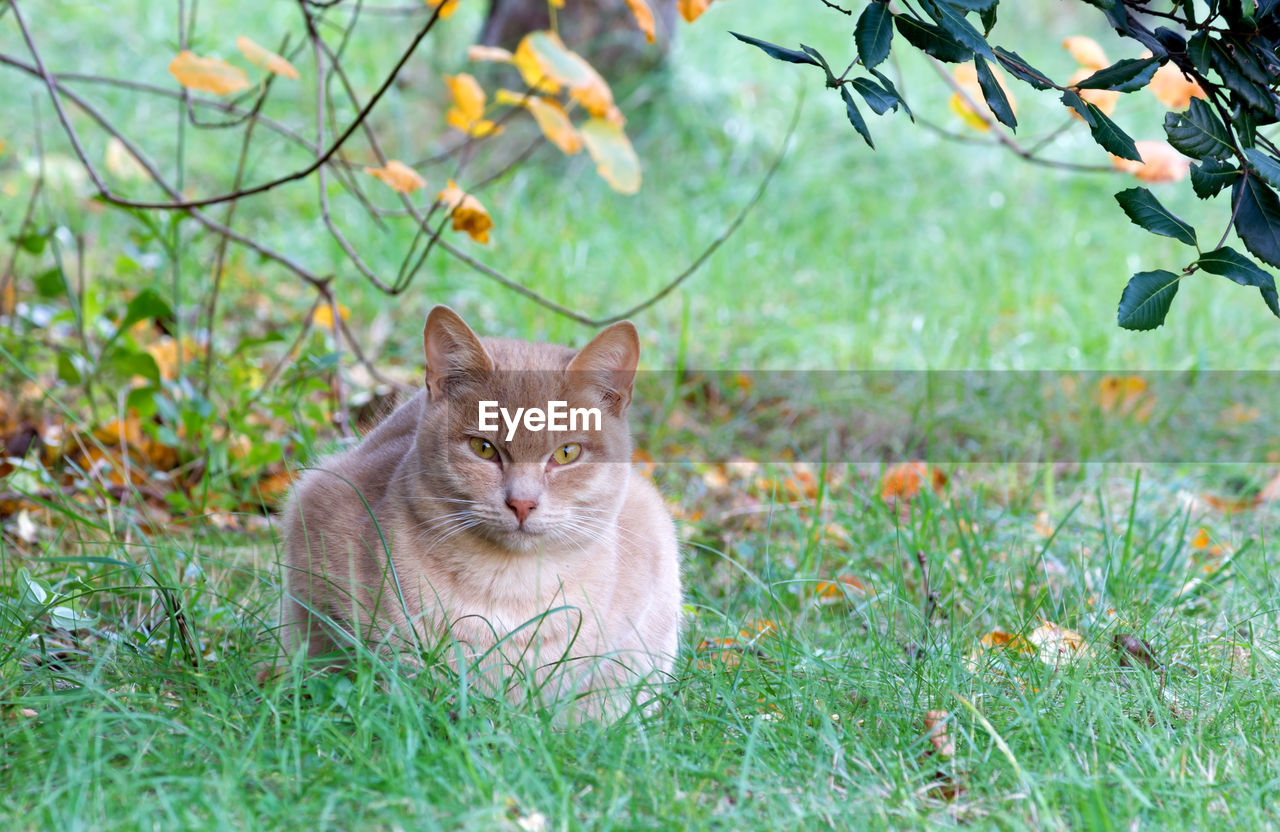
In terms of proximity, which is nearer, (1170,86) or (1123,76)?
(1123,76)

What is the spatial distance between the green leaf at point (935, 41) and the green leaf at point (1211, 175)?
1.38 feet

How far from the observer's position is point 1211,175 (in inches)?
68.9

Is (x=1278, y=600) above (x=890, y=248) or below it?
below

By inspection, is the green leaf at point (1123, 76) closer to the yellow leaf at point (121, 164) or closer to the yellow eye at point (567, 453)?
the yellow eye at point (567, 453)

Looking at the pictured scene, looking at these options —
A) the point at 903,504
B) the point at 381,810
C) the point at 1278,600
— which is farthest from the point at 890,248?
the point at 381,810

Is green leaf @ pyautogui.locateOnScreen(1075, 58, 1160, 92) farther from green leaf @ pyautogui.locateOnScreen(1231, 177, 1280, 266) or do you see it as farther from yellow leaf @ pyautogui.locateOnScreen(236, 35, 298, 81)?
yellow leaf @ pyautogui.locateOnScreen(236, 35, 298, 81)

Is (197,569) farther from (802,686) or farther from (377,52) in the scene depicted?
(377,52)

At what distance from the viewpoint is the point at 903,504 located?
11.0 feet

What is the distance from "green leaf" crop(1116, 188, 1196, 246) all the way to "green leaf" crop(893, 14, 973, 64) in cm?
35

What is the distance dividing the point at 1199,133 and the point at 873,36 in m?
0.56

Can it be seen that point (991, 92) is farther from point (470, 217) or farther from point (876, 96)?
point (470, 217)

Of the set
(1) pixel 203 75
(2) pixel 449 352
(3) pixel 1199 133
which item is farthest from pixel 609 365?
(1) pixel 203 75

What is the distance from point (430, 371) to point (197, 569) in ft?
2.98

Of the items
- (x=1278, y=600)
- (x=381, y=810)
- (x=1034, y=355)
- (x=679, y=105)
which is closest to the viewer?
(x=381, y=810)
